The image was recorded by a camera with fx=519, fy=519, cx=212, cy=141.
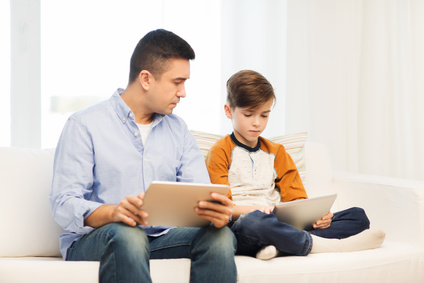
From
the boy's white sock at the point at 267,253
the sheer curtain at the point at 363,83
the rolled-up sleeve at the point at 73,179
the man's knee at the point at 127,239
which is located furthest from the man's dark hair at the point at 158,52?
the sheer curtain at the point at 363,83

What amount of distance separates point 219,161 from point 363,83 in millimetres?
1706

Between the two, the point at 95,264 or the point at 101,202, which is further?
the point at 101,202

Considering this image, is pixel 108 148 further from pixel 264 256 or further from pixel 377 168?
pixel 377 168

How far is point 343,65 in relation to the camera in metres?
3.14

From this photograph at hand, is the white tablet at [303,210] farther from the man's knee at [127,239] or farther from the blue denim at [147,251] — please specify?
the man's knee at [127,239]

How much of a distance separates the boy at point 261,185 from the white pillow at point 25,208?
0.59m

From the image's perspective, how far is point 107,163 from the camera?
157 cm

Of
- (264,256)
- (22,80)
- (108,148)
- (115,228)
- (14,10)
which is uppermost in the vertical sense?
(14,10)

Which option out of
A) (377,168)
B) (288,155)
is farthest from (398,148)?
(288,155)

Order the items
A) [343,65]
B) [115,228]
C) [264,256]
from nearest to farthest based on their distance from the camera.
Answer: [115,228]
[264,256]
[343,65]

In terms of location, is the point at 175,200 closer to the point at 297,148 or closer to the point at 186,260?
the point at 186,260

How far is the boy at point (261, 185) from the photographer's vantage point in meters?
1.62

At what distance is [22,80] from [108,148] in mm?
1161

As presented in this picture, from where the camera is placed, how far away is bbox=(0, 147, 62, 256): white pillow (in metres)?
1.68
